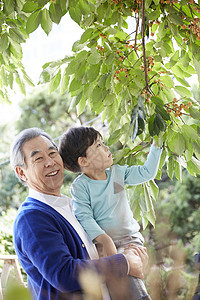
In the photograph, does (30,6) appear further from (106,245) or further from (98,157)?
(106,245)

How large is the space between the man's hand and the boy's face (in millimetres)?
161

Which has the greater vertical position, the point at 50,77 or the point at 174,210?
the point at 50,77

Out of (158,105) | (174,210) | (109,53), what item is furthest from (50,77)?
(174,210)

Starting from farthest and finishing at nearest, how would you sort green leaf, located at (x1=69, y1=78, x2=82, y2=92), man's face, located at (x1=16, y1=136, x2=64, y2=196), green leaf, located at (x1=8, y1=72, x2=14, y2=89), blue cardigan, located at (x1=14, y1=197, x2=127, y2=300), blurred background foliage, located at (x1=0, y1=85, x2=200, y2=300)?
green leaf, located at (x1=8, y1=72, x2=14, y2=89) → green leaf, located at (x1=69, y1=78, x2=82, y2=92) → man's face, located at (x1=16, y1=136, x2=64, y2=196) → blue cardigan, located at (x1=14, y1=197, x2=127, y2=300) → blurred background foliage, located at (x1=0, y1=85, x2=200, y2=300)

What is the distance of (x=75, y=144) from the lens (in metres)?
0.78

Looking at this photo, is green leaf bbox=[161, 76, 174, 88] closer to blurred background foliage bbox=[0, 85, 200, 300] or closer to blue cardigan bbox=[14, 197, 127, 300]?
blurred background foliage bbox=[0, 85, 200, 300]

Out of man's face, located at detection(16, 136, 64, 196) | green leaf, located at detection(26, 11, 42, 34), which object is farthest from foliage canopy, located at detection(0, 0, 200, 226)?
Answer: man's face, located at detection(16, 136, 64, 196)

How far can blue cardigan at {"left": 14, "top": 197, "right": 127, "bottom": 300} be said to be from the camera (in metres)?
0.66

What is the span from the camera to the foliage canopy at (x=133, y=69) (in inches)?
30.9

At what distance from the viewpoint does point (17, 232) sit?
73 centimetres

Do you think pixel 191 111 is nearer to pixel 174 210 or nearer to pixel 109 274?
pixel 174 210

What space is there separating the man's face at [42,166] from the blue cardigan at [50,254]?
4 centimetres

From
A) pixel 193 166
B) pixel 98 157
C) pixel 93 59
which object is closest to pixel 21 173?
pixel 98 157

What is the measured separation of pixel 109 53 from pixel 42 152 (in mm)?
240
